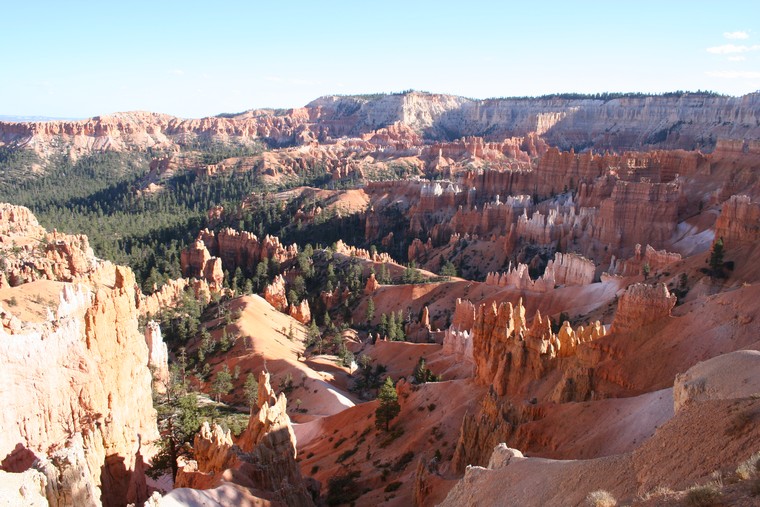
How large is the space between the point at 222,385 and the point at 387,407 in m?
17.0

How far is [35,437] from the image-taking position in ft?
63.1

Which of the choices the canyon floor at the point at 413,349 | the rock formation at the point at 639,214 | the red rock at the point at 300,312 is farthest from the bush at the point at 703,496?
the rock formation at the point at 639,214

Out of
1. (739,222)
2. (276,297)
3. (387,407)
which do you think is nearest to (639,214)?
(739,222)

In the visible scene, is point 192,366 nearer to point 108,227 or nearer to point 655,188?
point 655,188

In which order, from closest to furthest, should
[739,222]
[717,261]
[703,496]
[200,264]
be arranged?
[703,496]
[717,261]
[739,222]
[200,264]

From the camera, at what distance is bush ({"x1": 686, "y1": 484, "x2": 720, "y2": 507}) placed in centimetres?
707

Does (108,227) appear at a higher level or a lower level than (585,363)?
lower

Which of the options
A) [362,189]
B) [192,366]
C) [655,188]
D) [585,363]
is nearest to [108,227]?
[362,189]

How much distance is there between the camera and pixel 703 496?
7.16 m

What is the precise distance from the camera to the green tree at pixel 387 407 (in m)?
32.3

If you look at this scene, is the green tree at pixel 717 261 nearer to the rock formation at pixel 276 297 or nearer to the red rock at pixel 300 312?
the red rock at pixel 300 312

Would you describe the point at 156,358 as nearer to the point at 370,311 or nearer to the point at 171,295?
the point at 171,295

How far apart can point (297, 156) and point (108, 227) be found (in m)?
74.7

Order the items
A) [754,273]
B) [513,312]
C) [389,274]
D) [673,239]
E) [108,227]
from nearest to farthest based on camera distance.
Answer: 1. [513,312]
2. [754,273]
3. [673,239]
4. [389,274]
5. [108,227]
